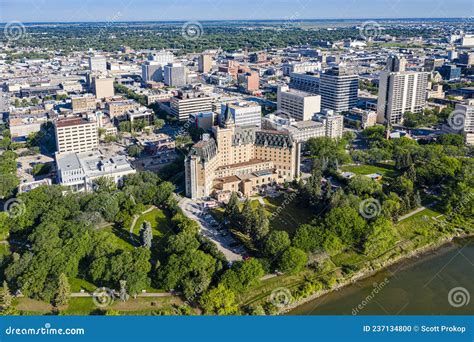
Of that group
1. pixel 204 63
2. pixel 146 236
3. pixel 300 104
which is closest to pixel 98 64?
pixel 204 63

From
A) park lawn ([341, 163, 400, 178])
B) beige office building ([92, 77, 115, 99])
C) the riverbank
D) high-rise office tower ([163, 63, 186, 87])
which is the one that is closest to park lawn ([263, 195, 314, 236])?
the riverbank

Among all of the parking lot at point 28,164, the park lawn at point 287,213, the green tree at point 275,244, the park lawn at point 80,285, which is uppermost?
the green tree at point 275,244

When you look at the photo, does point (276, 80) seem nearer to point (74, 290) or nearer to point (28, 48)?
point (74, 290)

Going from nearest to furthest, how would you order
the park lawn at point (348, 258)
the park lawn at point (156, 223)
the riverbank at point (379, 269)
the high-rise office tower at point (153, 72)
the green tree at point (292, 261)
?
the riverbank at point (379, 269), the green tree at point (292, 261), the park lawn at point (348, 258), the park lawn at point (156, 223), the high-rise office tower at point (153, 72)

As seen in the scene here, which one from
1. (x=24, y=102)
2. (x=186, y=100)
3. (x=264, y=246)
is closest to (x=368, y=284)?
(x=264, y=246)

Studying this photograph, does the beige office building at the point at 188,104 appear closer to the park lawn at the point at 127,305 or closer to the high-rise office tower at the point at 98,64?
the high-rise office tower at the point at 98,64

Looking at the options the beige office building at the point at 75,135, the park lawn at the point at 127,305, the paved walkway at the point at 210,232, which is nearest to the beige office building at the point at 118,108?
the beige office building at the point at 75,135
